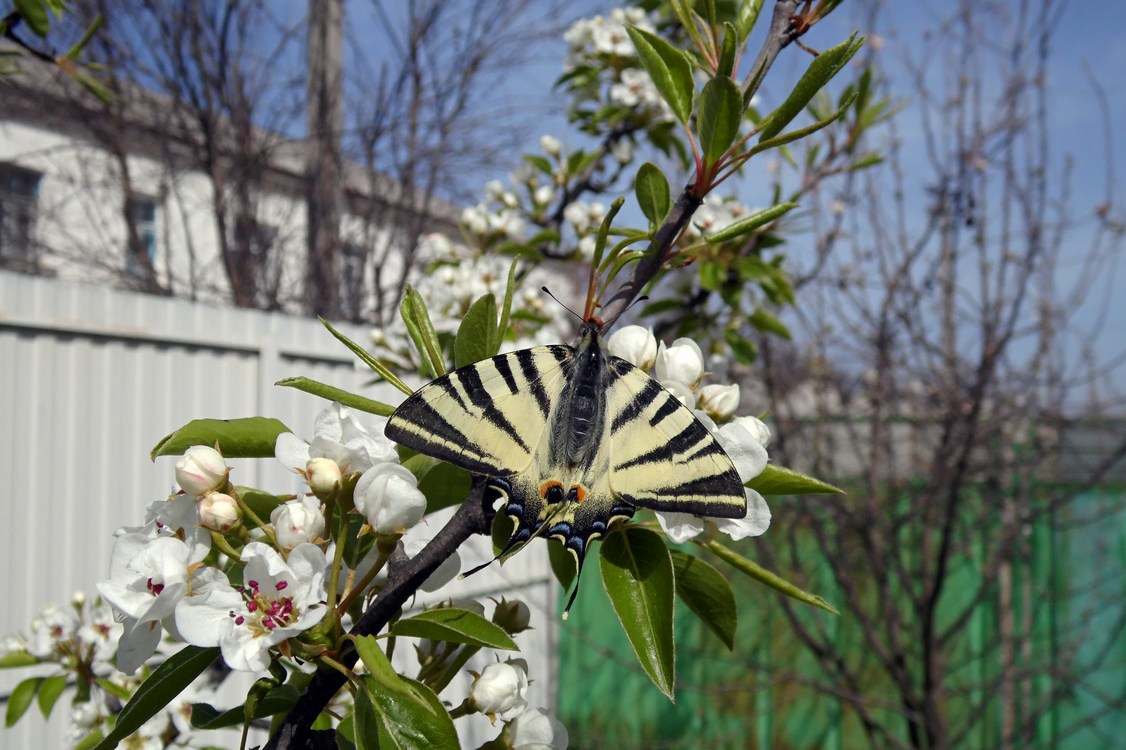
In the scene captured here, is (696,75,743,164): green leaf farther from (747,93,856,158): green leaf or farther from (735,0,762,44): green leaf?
(735,0,762,44): green leaf

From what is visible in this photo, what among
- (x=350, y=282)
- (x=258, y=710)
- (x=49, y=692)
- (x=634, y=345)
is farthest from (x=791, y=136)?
(x=350, y=282)

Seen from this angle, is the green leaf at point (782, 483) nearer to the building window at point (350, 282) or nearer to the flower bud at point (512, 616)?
the flower bud at point (512, 616)

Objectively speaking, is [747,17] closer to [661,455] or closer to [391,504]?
[661,455]

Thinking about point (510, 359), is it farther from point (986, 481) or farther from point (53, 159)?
point (53, 159)

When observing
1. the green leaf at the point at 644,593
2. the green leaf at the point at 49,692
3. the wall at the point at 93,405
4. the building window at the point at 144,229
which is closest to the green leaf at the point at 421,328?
the green leaf at the point at 644,593

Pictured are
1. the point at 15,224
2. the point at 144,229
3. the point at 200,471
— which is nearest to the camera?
the point at 200,471
